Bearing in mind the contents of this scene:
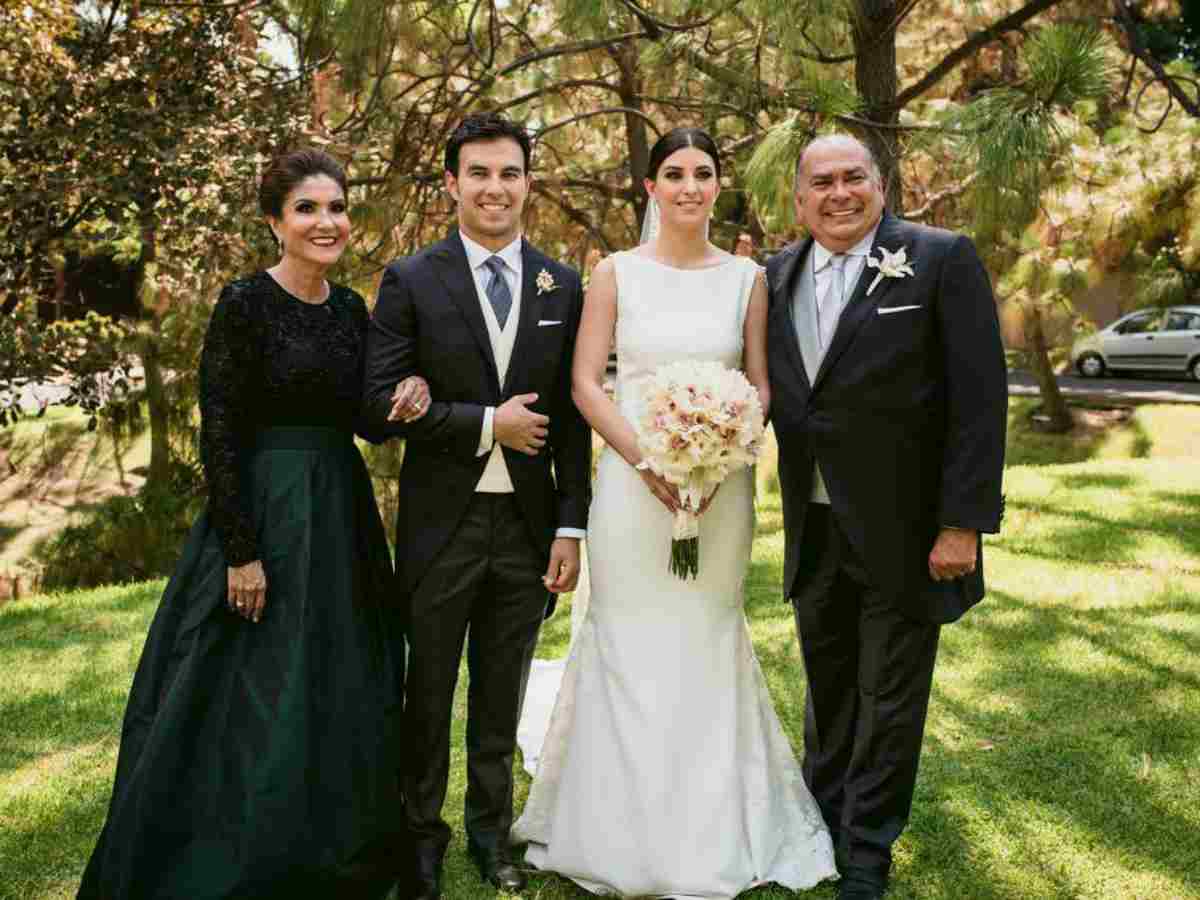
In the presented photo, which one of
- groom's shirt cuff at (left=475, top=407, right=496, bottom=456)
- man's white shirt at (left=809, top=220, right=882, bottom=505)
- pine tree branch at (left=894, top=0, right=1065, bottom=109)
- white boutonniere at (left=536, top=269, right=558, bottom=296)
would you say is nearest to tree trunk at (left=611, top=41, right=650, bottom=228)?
pine tree branch at (left=894, top=0, right=1065, bottom=109)

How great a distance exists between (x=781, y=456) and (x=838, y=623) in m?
0.53

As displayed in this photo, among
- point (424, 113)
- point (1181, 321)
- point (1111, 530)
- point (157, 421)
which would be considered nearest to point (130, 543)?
point (157, 421)

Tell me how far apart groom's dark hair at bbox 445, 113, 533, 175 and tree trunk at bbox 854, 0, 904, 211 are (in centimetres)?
257

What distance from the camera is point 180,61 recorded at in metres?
7.70

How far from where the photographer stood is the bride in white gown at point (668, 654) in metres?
3.27

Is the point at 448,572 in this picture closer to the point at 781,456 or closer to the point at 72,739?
the point at 781,456

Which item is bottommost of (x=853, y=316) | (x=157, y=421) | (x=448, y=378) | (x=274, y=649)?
(x=274, y=649)

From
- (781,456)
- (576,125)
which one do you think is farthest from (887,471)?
(576,125)

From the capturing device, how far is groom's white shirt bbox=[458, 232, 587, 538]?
320 cm

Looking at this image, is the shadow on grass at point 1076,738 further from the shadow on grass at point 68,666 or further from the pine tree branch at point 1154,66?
the shadow on grass at point 68,666

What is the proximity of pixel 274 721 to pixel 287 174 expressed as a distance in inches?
57.9

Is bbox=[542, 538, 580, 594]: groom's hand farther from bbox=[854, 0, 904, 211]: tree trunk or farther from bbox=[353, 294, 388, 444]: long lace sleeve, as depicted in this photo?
bbox=[854, 0, 904, 211]: tree trunk

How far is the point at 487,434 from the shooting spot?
10.2ft

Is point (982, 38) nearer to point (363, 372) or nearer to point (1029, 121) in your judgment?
point (1029, 121)
